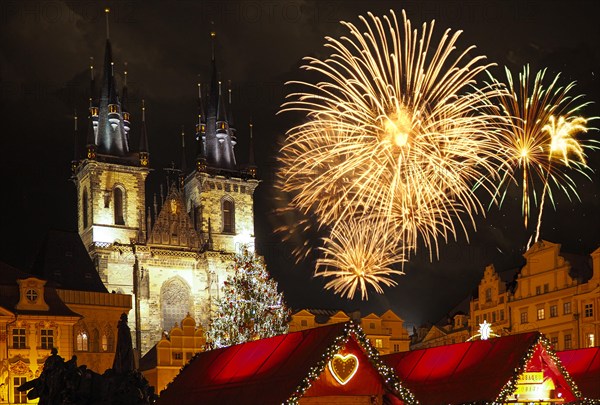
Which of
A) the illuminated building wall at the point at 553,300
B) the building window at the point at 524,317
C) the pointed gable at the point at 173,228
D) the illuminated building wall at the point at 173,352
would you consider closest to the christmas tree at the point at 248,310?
the illuminated building wall at the point at 173,352

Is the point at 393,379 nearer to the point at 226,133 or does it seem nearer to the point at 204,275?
the point at 204,275

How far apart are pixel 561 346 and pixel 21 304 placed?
27.3 meters

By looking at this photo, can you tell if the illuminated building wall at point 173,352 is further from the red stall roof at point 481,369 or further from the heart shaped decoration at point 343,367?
the heart shaped decoration at point 343,367

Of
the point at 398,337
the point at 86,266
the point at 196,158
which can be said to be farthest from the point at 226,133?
the point at 86,266

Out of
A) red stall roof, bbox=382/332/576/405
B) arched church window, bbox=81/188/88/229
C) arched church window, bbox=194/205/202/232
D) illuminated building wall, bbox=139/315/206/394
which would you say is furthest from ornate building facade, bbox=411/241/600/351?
arched church window, bbox=81/188/88/229

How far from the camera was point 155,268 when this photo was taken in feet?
258

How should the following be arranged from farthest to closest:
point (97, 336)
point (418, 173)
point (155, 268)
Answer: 1. point (155, 268)
2. point (97, 336)
3. point (418, 173)

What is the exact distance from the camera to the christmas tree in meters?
56.9

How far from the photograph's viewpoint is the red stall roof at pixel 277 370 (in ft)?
83.8

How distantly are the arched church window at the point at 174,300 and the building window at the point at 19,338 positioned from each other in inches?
1277

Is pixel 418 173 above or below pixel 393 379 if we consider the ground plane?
above

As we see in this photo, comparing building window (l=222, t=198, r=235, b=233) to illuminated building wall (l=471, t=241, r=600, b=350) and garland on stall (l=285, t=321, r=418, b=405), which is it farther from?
garland on stall (l=285, t=321, r=418, b=405)

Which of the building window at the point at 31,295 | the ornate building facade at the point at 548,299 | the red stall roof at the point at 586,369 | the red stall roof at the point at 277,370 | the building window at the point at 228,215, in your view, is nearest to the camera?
the red stall roof at the point at 277,370

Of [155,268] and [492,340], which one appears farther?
[155,268]
